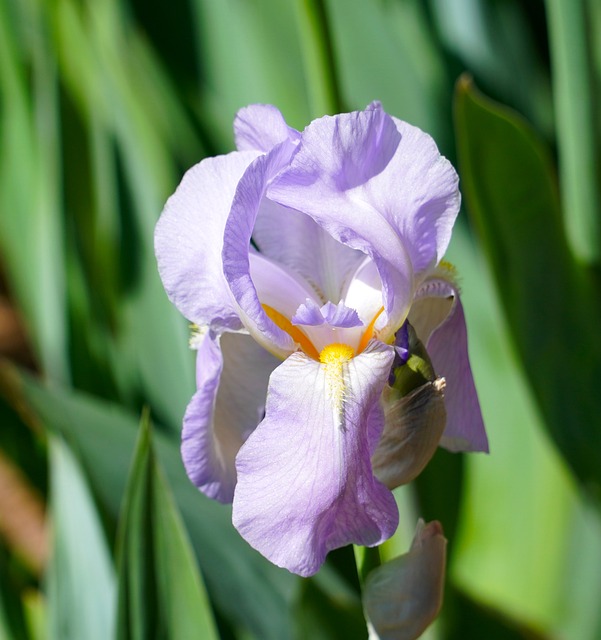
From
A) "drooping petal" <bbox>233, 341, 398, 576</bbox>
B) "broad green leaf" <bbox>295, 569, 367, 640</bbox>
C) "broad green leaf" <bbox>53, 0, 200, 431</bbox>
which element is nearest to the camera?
"drooping petal" <bbox>233, 341, 398, 576</bbox>

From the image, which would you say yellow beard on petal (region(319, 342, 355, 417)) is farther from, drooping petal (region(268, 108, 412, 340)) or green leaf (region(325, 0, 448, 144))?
green leaf (region(325, 0, 448, 144))

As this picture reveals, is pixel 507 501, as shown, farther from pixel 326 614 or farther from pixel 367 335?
pixel 367 335

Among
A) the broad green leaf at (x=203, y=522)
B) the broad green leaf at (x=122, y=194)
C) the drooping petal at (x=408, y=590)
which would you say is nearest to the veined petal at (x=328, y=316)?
the drooping petal at (x=408, y=590)

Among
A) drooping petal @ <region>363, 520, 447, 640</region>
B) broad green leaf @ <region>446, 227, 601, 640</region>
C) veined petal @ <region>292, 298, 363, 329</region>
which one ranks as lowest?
broad green leaf @ <region>446, 227, 601, 640</region>

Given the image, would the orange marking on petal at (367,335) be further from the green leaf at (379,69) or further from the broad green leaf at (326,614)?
the green leaf at (379,69)

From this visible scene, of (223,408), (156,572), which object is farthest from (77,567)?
(223,408)

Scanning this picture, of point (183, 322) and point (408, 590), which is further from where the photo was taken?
point (183, 322)

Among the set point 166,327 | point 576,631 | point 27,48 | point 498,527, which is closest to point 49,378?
point 166,327

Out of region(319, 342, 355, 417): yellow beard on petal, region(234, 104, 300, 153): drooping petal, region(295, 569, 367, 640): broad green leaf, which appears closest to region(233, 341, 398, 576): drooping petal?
region(319, 342, 355, 417): yellow beard on petal
